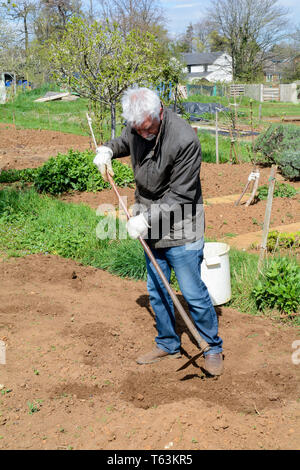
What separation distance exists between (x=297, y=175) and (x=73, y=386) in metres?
8.51

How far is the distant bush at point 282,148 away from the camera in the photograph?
10.4 metres

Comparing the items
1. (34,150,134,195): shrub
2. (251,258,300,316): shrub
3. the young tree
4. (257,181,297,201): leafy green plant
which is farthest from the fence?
(251,258,300,316): shrub

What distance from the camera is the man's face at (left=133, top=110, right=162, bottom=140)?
9.80 feet

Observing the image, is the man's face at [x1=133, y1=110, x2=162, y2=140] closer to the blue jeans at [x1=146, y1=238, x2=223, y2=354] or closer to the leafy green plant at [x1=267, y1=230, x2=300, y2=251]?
the blue jeans at [x1=146, y1=238, x2=223, y2=354]

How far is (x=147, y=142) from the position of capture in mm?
3164

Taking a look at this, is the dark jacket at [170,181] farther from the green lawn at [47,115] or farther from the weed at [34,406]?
the green lawn at [47,115]

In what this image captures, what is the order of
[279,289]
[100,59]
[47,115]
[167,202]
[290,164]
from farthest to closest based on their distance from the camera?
1. [47,115]
2. [290,164]
3. [100,59]
4. [279,289]
5. [167,202]

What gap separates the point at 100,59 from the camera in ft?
29.7

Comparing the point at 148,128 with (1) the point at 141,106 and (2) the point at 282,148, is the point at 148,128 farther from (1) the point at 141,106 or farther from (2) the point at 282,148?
(2) the point at 282,148

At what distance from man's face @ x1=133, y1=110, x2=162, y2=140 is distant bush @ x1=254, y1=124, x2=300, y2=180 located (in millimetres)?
7825

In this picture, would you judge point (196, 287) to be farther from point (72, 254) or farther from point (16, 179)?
point (16, 179)

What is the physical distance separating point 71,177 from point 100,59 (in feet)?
8.15

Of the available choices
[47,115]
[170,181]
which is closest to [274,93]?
[47,115]

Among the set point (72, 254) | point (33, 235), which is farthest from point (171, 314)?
point (33, 235)
